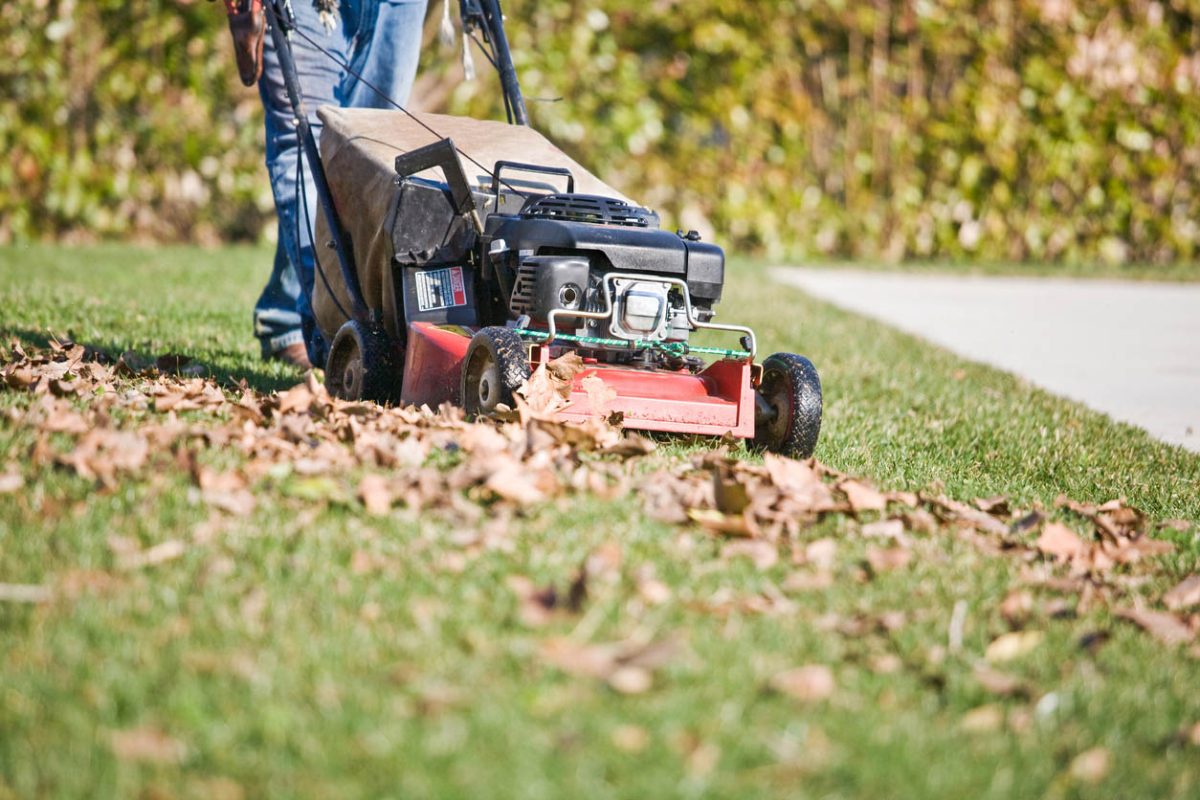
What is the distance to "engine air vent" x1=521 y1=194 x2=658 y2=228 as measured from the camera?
3.83 m

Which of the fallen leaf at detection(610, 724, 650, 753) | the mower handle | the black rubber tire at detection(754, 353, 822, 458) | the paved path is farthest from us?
the paved path

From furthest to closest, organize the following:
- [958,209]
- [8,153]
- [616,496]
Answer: [958,209] < [8,153] < [616,496]

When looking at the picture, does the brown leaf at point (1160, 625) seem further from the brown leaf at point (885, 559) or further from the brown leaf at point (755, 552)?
the brown leaf at point (755, 552)

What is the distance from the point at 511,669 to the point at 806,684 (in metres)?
0.45

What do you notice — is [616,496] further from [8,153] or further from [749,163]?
[749,163]

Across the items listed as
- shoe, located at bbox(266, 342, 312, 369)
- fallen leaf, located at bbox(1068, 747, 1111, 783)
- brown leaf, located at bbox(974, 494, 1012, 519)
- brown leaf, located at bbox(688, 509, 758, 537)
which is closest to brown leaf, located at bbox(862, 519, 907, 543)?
brown leaf, located at bbox(688, 509, 758, 537)

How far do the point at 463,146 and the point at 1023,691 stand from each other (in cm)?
265

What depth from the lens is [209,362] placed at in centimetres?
510

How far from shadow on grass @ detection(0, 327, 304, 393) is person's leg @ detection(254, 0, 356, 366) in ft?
0.57

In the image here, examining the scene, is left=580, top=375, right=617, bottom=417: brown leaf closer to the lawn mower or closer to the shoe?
the lawn mower

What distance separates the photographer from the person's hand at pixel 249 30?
4551 millimetres

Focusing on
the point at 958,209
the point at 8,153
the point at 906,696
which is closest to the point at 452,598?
the point at 906,696

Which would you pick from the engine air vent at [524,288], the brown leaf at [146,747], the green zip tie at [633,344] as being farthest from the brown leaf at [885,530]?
the brown leaf at [146,747]

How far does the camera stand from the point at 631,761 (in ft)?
6.31
